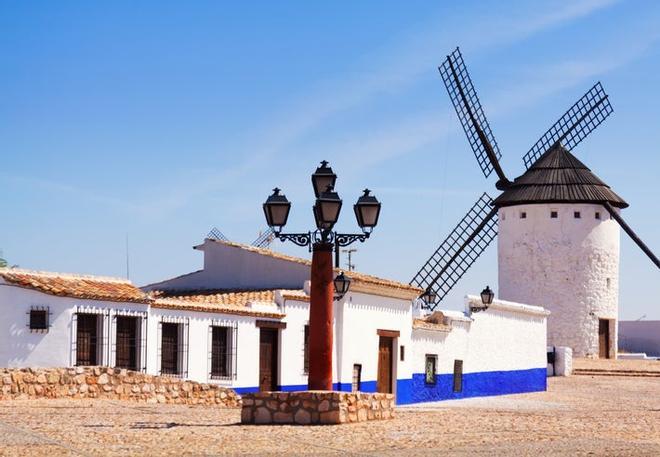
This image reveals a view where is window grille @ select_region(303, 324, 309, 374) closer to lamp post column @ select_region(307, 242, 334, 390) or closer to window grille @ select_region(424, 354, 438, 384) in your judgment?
window grille @ select_region(424, 354, 438, 384)

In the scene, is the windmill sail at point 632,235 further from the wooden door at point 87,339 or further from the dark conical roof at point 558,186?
the wooden door at point 87,339

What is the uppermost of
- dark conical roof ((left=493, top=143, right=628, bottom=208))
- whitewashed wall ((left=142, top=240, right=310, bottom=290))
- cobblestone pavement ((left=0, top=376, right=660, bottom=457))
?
dark conical roof ((left=493, top=143, right=628, bottom=208))

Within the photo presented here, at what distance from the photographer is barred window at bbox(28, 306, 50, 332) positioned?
2194 centimetres

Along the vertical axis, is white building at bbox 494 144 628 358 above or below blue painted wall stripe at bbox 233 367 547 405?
above

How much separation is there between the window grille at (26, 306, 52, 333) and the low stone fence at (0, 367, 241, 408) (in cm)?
114

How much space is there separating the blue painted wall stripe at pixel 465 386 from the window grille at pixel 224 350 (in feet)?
1.32

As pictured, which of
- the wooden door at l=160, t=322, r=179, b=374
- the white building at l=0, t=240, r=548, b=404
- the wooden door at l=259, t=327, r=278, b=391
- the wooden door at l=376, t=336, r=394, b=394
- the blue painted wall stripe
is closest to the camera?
the white building at l=0, t=240, r=548, b=404

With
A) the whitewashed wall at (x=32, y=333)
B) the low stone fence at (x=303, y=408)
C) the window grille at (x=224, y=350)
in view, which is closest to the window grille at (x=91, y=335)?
the whitewashed wall at (x=32, y=333)

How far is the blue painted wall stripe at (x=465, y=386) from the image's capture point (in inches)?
1160

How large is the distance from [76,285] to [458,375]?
13.3 meters

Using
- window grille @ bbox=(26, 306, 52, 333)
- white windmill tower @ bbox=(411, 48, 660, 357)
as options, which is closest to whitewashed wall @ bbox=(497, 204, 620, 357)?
white windmill tower @ bbox=(411, 48, 660, 357)

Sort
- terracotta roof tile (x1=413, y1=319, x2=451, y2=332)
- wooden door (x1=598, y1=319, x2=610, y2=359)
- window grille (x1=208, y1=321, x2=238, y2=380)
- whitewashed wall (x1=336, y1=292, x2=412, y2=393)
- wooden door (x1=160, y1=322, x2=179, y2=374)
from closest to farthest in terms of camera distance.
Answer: wooden door (x1=160, y1=322, x2=179, y2=374) < window grille (x1=208, y1=321, x2=238, y2=380) < whitewashed wall (x1=336, y1=292, x2=412, y2=393) < terracotta roof tile (x1=413, y1=319, x2=451, y2=332) < wooden door (x1=598, y1=319, x2=610, y2=359)

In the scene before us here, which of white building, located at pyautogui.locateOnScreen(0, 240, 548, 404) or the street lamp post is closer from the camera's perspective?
the street lamp post

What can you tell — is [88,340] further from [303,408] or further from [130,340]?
[303,408]
